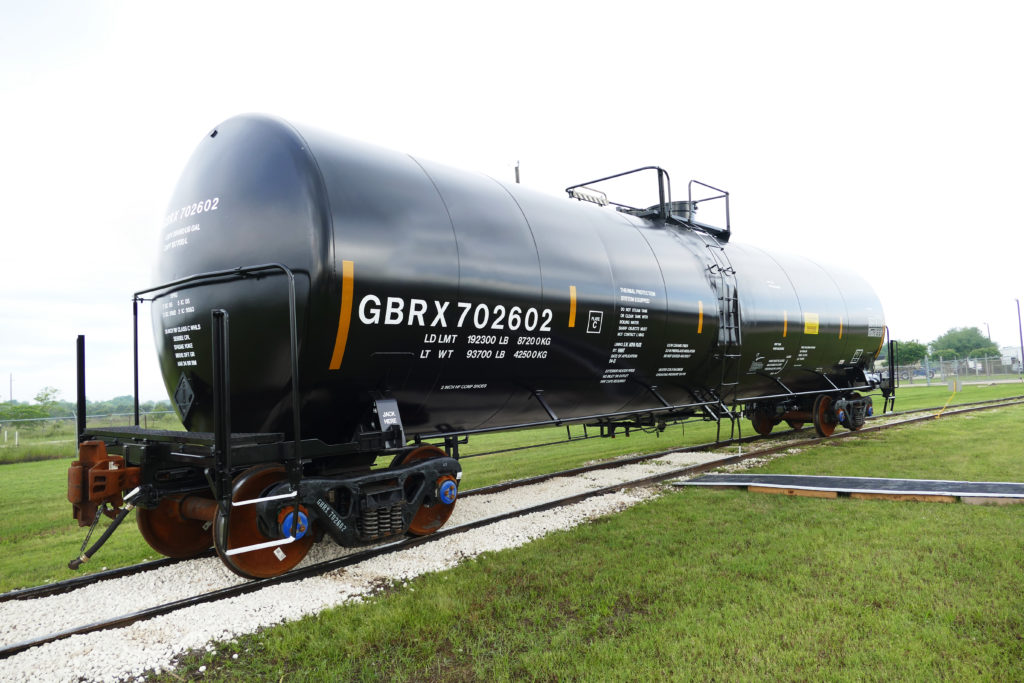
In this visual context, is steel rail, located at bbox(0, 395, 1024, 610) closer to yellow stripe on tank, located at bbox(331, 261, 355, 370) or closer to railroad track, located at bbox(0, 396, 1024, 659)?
railroad track, located at bbox(0, 396, 1024, 659)

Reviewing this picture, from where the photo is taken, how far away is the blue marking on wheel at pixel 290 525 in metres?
5.22

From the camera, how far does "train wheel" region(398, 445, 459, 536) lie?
6.47 m

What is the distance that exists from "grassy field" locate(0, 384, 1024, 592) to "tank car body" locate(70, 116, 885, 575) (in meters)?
1.27

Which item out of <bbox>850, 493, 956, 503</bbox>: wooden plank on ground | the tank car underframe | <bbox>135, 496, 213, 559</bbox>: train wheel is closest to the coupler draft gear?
the tank car underframe

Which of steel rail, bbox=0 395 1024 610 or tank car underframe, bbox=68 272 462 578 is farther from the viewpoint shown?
steel rail, bbox=0 395 1024 610

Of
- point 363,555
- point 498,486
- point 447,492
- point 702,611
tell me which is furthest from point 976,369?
point 363,555

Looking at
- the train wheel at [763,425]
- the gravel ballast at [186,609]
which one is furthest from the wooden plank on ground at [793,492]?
the train wheel at [763,425]

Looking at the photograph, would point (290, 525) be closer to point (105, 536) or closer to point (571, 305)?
point (105, 536)

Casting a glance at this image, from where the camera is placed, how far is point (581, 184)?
962 cm

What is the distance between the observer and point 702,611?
4594mm

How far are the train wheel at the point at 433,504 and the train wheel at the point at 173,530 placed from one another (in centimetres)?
211

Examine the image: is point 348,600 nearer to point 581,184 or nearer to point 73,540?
point 73,540

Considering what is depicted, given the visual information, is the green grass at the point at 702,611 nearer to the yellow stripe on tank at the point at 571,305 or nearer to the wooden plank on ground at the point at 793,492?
the wooden plank on ground at the point at 793,492

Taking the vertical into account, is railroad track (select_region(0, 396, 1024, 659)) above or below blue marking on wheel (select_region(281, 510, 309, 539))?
below
